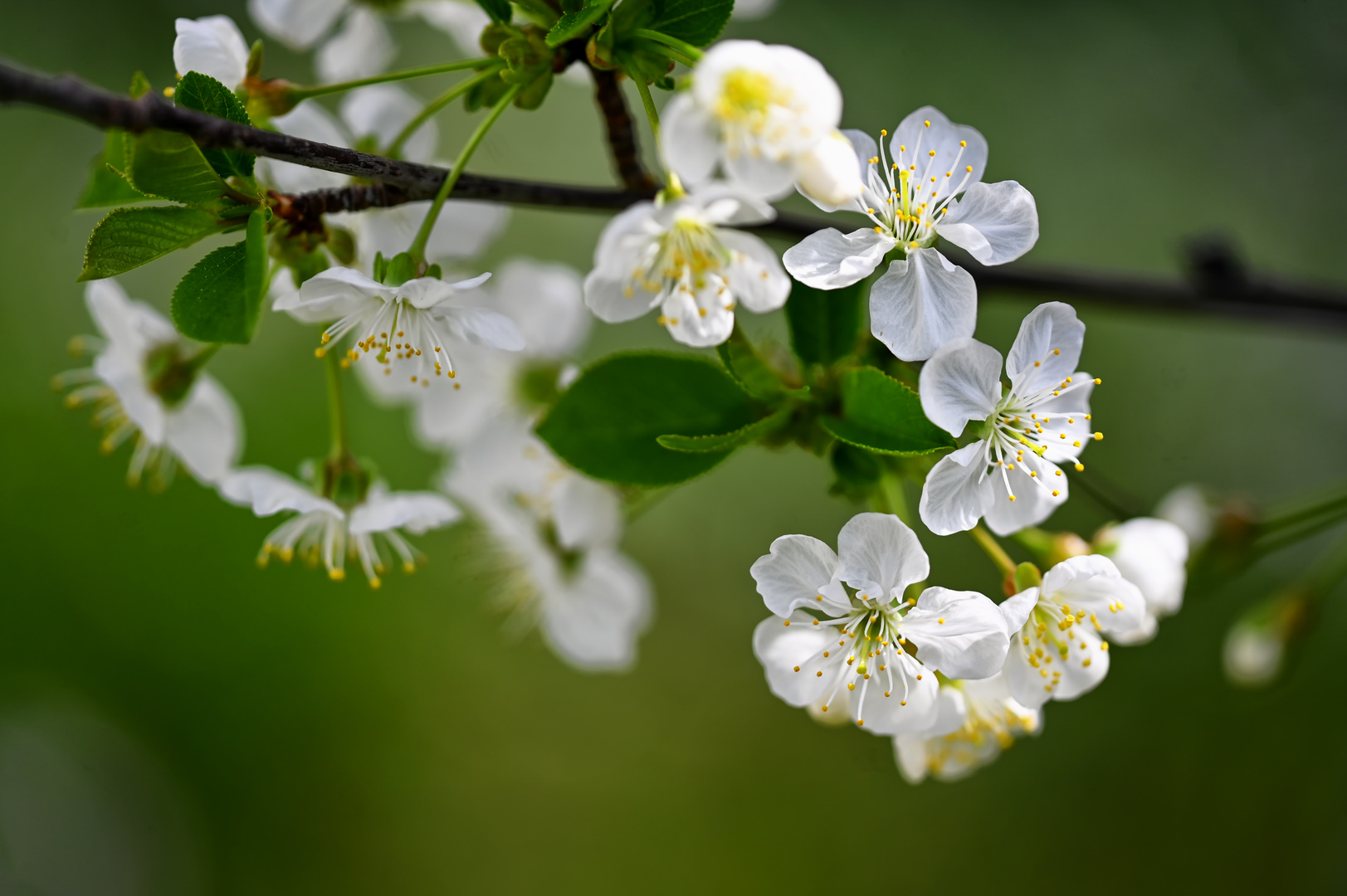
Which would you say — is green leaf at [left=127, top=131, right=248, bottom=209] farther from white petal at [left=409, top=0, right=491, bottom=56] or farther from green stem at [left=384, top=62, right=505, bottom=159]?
white petal at [left=409, top=0, right=491, bottom=56]

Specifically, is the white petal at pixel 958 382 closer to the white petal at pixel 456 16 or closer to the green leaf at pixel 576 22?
the green leaf at pixel 576 22

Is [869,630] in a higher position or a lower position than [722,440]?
lower

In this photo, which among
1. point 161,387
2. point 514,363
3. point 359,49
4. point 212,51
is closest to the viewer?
point 212,51

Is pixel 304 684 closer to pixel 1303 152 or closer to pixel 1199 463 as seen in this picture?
pixel 1199 463

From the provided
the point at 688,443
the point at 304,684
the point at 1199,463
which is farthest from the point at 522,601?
the point at 1199,463

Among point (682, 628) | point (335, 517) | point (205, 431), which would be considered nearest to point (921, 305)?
point (335, 517)

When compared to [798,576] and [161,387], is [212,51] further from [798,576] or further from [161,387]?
[798,576]
